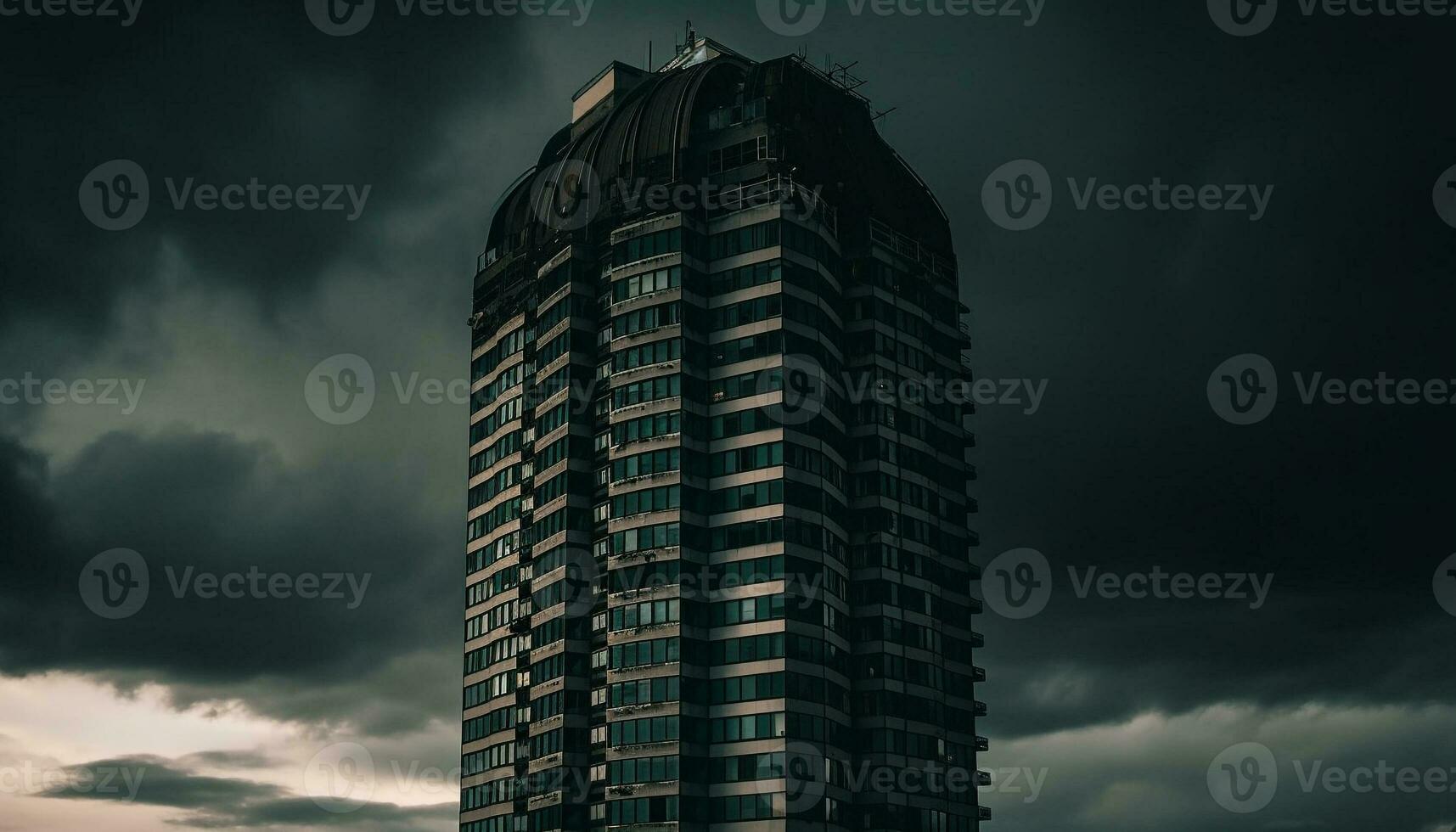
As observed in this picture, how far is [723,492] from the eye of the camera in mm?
159625

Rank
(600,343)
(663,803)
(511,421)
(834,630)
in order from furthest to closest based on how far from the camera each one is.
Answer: (511,421) < (600,343) < (834,630) < (663,803)

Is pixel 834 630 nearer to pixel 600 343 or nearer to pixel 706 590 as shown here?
pixel 706 590

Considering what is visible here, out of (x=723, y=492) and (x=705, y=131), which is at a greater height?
(x=705, y=131)

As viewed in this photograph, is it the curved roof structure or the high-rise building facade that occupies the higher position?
the curved roof structure

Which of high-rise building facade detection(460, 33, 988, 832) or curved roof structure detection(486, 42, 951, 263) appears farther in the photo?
curved roof structure detection(486, 42, 951, 263)

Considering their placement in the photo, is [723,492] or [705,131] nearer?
[723,492]

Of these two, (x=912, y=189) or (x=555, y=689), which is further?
(x=912, y=189)

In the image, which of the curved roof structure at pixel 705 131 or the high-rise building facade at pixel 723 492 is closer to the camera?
the high-rise building facade at pixel 723 492

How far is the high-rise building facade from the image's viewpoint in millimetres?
153750

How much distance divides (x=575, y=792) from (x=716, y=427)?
134 feet

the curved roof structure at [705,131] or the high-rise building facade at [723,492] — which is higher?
the curved roof structure at [705,131]

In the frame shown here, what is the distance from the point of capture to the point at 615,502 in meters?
161

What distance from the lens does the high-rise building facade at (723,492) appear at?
504ft

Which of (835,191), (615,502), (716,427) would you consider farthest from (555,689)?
(835,191)
